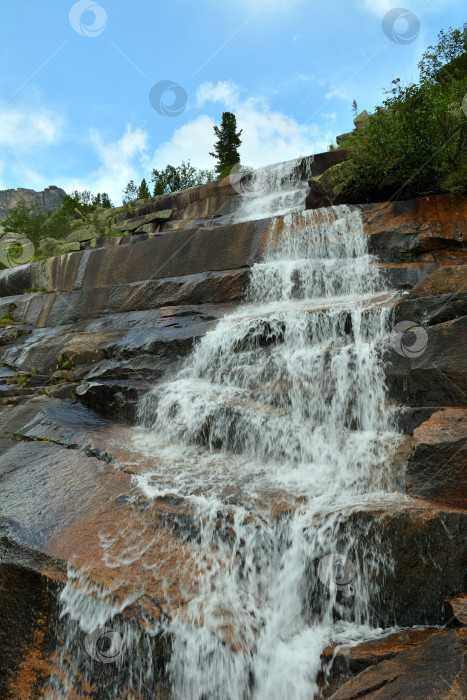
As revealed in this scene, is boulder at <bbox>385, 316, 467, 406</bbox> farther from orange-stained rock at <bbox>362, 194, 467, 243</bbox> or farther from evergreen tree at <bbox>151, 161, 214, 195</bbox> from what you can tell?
evergreen tree at <bbox>151, 161, 214, 195</bbox>

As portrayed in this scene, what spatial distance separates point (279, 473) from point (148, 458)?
1878mm

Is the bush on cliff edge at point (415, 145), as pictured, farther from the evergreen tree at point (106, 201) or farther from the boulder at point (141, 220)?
the evergreen tree at point (106, 201)

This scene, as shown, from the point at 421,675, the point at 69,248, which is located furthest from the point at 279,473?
the point at 69,248

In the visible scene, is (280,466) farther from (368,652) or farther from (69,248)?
(69,248)

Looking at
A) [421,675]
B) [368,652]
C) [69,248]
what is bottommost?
[368,652]

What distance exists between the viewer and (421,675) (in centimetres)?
242

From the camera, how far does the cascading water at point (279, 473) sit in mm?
3219

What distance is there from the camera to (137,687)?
3.13m

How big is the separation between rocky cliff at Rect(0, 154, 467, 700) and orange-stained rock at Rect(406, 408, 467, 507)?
0.01 m

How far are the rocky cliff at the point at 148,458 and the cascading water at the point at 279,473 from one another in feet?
0.58

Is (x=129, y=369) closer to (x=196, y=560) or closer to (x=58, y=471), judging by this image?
(x=58, y=471)

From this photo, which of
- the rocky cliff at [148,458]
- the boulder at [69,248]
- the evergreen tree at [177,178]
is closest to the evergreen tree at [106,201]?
the evergreen tree at [177,178]

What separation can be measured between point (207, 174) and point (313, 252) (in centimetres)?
3153

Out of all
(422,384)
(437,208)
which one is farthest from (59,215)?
(422,384)
